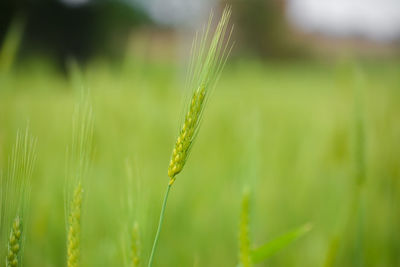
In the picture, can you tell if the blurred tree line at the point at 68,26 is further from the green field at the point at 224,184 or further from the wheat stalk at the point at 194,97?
the wheat stalk at the point at 194,97

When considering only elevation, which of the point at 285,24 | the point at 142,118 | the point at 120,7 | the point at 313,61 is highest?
the point at 285,24

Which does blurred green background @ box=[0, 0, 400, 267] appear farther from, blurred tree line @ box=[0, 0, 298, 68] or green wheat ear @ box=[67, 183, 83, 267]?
blurred tree line @ box=[0, 0, 298, 68]

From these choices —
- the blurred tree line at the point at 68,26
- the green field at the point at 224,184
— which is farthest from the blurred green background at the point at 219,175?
the blurred tree line at the point at 68,26

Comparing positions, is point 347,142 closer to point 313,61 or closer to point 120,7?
point 120,7

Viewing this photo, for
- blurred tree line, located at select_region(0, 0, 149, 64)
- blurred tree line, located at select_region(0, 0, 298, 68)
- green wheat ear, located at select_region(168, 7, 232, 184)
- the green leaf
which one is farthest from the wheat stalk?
blurred tree line, located at select_region(0, 0, 149, 64)

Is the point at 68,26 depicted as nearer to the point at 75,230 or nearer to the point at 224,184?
the point at 224,184

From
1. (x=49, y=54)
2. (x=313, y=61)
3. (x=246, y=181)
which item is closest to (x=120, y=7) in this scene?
(x=49, y=54)

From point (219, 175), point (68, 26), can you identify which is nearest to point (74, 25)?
point (68, 26)
